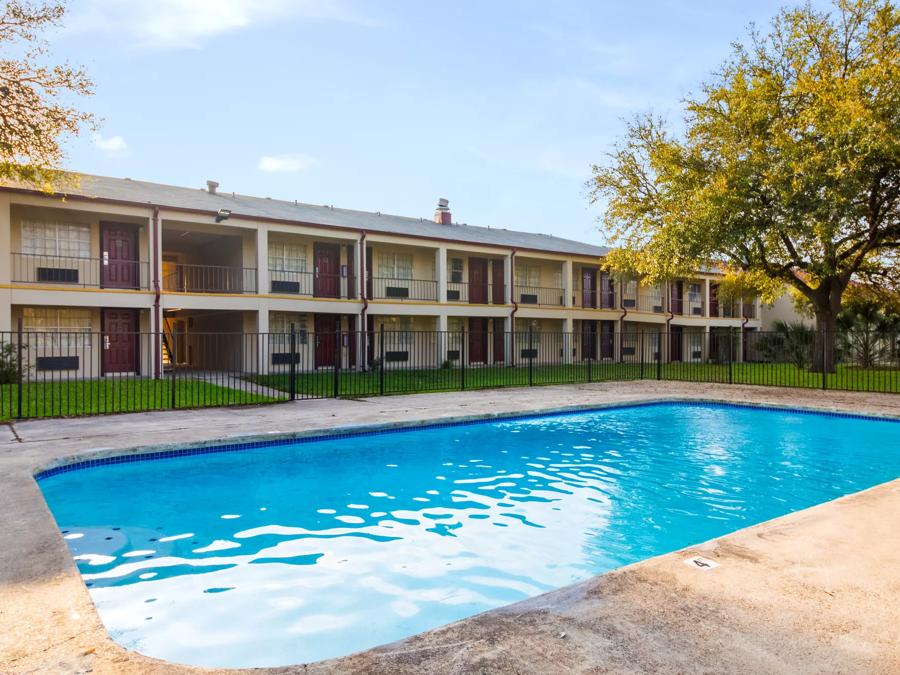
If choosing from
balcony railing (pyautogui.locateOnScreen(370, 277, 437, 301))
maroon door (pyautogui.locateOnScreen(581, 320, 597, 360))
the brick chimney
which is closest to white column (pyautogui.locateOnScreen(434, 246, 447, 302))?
balcony railing (pyautogui.locateOnScreen(370, 277, 437, 301))

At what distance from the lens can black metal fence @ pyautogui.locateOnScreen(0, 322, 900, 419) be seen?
1402 centimetres

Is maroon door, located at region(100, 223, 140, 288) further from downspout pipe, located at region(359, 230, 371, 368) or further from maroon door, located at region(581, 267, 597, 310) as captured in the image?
maroon door, located at region(581, 267, 597, 310)

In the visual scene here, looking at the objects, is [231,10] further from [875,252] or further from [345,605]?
[875,252]

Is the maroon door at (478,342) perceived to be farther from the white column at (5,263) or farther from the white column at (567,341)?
the white column at (5,263)

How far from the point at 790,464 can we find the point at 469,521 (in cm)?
535

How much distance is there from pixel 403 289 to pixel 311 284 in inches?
164

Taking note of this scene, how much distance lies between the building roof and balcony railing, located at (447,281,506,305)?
2.27m

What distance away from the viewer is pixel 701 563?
380cm

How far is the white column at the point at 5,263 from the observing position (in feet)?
55.5

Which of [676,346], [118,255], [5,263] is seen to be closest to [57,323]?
[5,263]

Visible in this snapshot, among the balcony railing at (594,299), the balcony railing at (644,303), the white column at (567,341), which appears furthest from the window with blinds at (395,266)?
the balcony railing at (644,303)

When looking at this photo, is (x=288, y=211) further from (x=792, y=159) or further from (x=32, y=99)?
(x=792, y=159)

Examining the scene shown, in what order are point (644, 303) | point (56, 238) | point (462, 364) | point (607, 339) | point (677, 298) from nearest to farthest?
point (462, 364)
point (56, 238)
point (607, 339)
point (644, 303)
point (677, 298)

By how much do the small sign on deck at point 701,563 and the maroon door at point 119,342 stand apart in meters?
20.3
